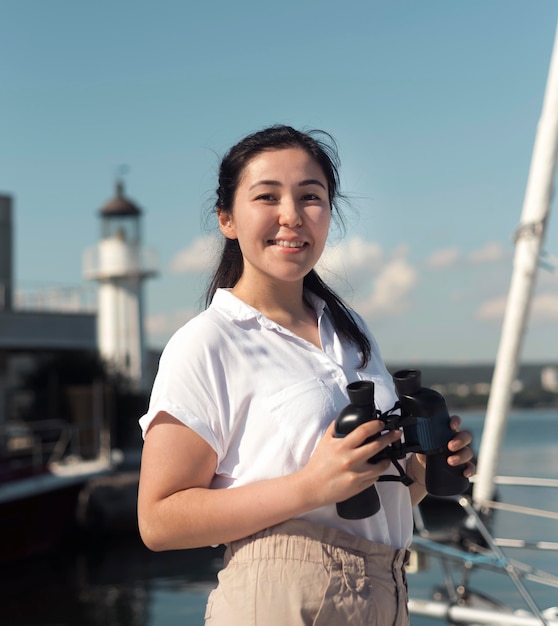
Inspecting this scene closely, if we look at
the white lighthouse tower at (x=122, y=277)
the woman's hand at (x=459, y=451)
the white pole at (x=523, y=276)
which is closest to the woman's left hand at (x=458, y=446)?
the woman's hand at (x=459, y=451)

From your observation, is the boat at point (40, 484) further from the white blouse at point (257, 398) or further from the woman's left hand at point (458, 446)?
the woman's left hand at point (458, 446)

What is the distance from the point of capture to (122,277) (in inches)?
1026

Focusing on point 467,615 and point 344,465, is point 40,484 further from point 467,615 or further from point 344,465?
point 344,465

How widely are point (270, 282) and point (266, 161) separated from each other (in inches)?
8.4

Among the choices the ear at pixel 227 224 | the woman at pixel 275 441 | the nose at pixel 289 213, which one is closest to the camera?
the woman at pixel 275 441

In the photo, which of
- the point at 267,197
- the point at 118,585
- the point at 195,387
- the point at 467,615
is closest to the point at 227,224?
the point at 267,197

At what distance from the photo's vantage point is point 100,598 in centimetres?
1361

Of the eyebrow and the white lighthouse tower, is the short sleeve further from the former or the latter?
the white lighthouse tower

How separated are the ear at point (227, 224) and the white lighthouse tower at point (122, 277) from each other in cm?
2396

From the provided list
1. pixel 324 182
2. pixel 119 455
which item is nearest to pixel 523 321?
pixel 324 182

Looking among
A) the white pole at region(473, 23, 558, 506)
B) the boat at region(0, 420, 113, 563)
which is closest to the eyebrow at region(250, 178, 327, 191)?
the white pole at region(473, 23, 558, 506)

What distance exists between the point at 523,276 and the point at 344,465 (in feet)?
9.59

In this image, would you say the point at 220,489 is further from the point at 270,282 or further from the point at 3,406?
the point at 3,406

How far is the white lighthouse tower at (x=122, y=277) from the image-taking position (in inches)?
1016
